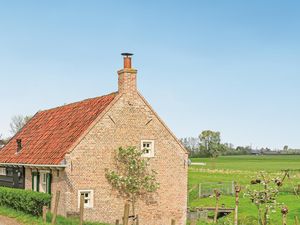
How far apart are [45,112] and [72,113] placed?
6756 millimetres

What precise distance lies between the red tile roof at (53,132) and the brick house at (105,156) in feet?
0.28

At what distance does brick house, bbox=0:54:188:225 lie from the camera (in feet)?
98.6

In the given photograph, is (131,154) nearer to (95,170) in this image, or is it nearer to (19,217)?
(95,170)

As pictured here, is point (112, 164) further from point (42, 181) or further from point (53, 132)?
point (53, 132)

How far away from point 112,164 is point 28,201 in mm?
5297

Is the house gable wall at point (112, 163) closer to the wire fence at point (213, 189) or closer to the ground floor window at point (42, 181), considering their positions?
the ground floor window at point (42, 181)

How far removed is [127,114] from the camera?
32094 mm

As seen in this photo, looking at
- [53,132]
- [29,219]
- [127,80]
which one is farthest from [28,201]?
[127,80]

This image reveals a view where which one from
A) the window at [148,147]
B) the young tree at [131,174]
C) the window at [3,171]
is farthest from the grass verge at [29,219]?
the window at [148,147]

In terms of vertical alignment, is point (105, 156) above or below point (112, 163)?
above

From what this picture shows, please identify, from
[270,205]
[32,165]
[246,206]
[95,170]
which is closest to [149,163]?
[95,170]

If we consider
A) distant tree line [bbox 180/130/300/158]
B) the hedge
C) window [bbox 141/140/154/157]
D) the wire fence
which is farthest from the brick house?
distant tree line [bbox 180/130/300/158]

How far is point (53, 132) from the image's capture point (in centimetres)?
3591

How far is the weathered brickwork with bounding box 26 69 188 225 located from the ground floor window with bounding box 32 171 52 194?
0.80 metres
